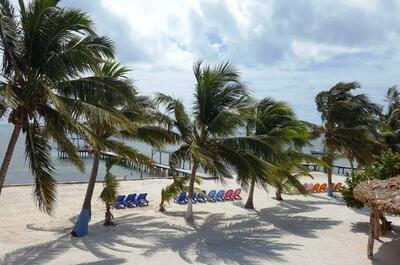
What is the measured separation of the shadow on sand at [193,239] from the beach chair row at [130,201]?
1593mm

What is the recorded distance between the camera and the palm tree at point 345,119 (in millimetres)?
23938

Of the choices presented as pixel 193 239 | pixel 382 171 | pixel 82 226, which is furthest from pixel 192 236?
pixel 382 171

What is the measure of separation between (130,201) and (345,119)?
13019mm

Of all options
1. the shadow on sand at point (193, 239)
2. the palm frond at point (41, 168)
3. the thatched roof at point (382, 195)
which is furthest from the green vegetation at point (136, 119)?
the thatched roof at point (382, 195)

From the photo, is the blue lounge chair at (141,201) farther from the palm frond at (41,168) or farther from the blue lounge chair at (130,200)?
the palm frond at (41,168)

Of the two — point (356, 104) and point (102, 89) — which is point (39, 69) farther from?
point (356, 104)

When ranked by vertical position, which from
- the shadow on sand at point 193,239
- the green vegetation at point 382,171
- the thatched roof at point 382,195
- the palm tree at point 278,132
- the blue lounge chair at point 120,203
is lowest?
the shadow on sand at point 193,239

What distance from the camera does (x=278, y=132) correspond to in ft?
57.8

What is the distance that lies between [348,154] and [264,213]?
27.8ft

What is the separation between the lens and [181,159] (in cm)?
1617

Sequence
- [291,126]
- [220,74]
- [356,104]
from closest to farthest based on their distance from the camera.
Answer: [220,74] → [291,126] → [356,104]

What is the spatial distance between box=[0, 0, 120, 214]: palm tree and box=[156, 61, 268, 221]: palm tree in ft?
19.3

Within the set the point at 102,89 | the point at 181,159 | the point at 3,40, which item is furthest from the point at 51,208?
the point at 181,159

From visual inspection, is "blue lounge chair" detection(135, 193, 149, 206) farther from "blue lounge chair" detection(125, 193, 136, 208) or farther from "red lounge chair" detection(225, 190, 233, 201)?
"red lounge chair" detection(225, 190, 233, 201)
